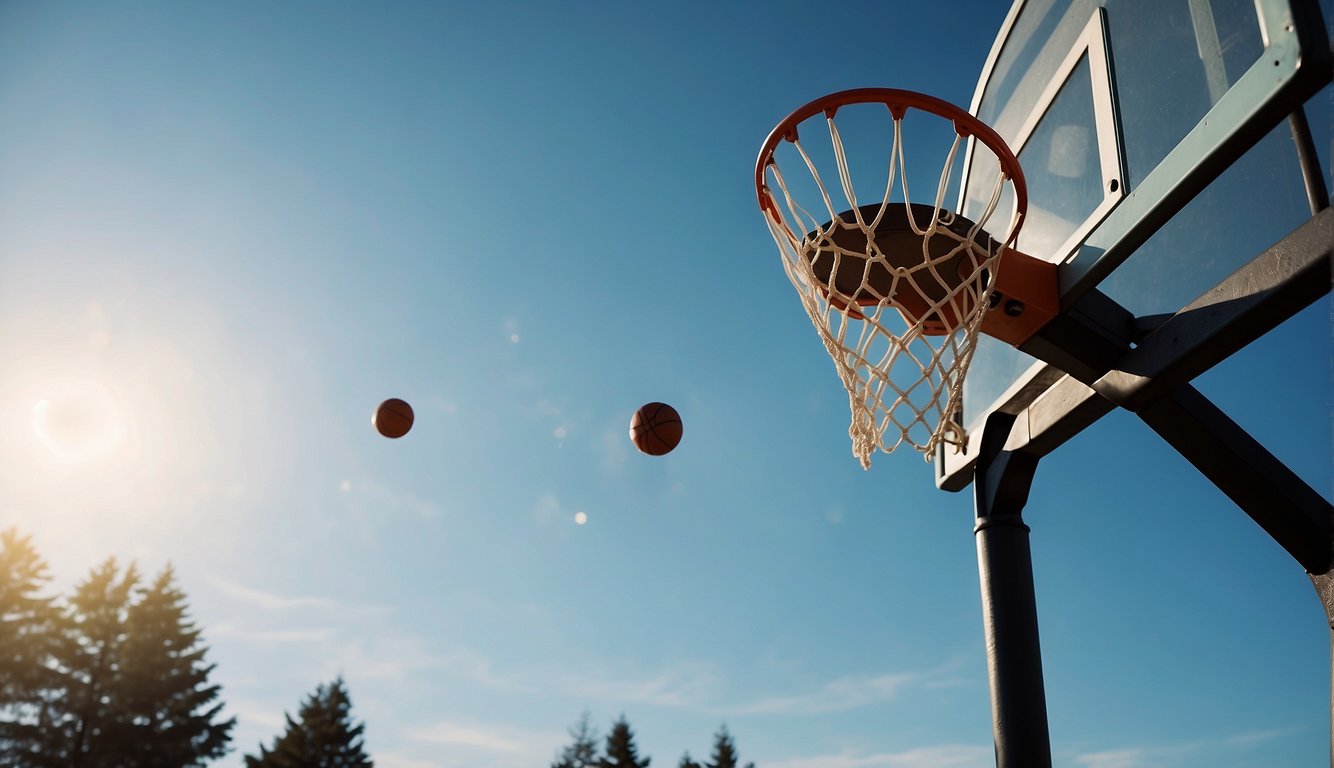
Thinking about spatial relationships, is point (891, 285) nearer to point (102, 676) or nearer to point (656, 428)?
point (656, 428)

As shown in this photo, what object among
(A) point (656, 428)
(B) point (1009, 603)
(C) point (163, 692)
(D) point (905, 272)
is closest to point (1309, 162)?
(D) point (905, 272)

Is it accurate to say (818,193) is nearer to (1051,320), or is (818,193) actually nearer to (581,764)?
(1051,320)

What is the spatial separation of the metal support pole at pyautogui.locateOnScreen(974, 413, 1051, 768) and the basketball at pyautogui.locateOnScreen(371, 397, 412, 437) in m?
4.43

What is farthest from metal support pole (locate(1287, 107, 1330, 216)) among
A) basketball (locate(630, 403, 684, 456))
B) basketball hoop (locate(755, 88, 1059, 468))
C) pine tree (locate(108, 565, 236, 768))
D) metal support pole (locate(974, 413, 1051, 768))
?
pine tree (locate(108, 565, 236, 768))

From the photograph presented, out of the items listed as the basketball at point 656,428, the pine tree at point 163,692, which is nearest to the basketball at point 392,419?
the basketball at point 656,428

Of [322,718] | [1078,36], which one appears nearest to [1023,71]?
[1078,36]

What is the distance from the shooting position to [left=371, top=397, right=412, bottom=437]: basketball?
265 inches

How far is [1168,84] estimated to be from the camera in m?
3.24

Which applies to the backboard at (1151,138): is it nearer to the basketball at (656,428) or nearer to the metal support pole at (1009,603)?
the metal support pole at (1009,603)

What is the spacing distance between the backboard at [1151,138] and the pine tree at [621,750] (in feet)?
86.1

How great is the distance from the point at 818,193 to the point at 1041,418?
5.35 feet

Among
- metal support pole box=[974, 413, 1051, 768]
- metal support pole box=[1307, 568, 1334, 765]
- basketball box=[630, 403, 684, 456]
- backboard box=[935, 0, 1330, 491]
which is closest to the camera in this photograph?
backboard box=[935, 0, 1330, 491]

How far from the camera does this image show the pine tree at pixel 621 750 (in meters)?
27.7

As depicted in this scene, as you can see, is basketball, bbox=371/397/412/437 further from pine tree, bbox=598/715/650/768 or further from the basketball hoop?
pine tree, bbox=598/715/650/768
